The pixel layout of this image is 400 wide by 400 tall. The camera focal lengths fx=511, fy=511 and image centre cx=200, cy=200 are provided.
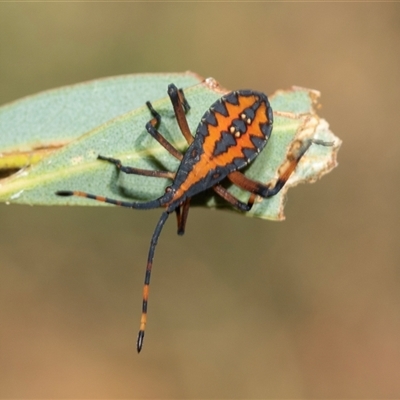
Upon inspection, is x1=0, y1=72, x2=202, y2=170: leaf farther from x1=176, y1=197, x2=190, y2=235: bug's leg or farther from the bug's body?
x1=176, y1=197, x2=190, y2=235: bug's leg

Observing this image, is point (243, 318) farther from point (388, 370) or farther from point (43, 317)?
point (43, 317)

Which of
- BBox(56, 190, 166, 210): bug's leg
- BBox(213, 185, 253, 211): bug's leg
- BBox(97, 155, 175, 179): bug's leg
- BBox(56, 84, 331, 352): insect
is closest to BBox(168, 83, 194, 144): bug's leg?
BBox(56, 84, 331, 352): insect

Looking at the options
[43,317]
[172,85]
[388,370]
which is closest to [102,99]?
[172,85]

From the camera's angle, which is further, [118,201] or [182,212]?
[182,212]

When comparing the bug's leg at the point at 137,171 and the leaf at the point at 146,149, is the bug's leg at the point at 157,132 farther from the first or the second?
the bug's leg at the point at 137,171

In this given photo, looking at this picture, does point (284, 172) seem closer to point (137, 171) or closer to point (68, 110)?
point (137, 171)

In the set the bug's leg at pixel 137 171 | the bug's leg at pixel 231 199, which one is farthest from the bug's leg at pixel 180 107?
the bug's leg at pixel 231 199

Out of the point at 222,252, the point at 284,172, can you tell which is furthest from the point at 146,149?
the point at 222,252
